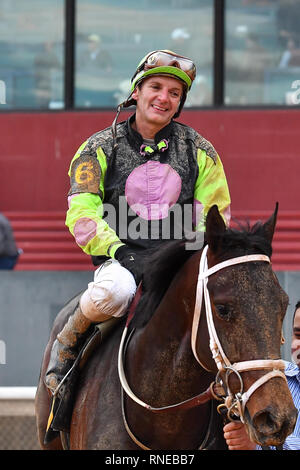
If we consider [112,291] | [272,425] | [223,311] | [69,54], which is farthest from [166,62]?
[69,54]

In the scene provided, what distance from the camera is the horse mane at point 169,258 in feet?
9.98

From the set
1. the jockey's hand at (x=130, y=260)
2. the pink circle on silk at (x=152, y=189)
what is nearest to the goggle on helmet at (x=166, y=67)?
the pink circle on silk at (x=152, y=189)

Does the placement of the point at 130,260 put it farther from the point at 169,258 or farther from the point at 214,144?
the point at 214,144

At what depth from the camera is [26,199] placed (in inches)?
319

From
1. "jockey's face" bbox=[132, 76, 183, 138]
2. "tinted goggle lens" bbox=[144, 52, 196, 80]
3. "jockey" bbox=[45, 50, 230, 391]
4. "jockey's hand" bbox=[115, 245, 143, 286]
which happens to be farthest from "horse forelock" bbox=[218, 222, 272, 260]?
"tinted goggle lens" bbox=[144, 52, 196, 80]

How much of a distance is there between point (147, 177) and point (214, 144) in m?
4.19

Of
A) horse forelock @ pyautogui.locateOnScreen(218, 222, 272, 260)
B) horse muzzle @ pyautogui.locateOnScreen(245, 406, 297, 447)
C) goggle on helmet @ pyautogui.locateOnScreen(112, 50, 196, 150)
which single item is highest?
goggle on helmet @ pyautogui.locateOnScreen(112, 50, 196, 150)

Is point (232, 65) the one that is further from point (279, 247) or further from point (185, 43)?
point (279, 247)

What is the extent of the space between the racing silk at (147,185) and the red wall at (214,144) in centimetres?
399

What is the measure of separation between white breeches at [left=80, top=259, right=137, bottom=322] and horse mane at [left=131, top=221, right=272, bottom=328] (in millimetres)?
58

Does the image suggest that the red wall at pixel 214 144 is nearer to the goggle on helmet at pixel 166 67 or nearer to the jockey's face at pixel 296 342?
the goggle on helmet at pixel 166 67

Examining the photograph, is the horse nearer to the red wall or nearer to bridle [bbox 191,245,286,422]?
bridle [bbox 191,245,286,422]

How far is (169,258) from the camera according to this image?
3320 mm

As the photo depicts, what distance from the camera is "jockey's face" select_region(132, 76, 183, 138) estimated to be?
3.78m
